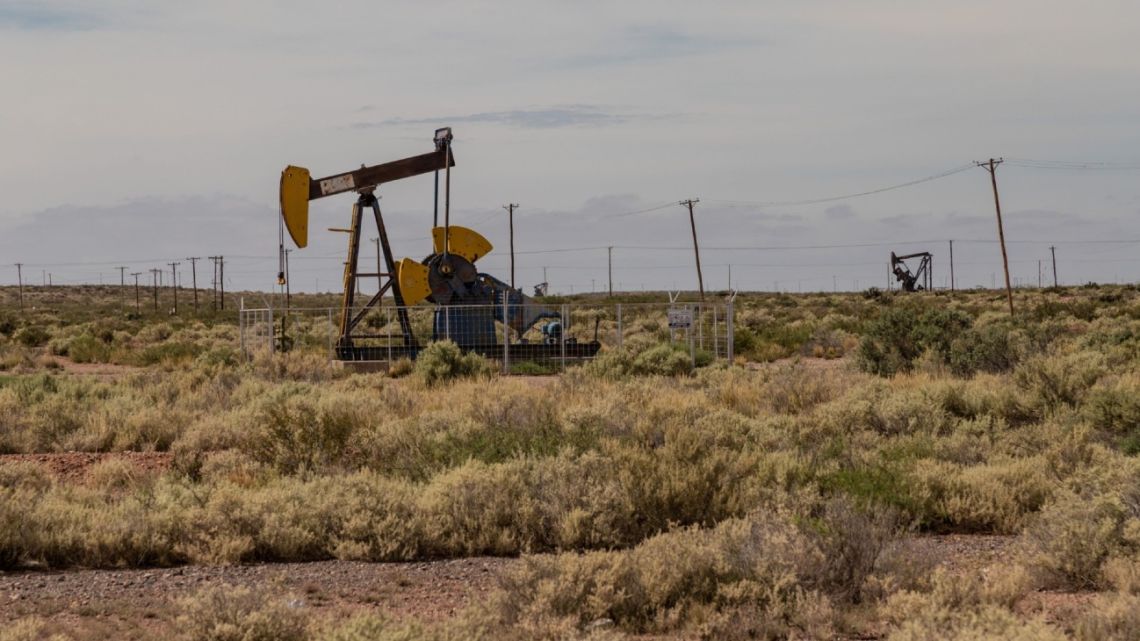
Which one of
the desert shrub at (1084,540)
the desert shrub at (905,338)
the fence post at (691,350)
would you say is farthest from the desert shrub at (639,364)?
the desert shrub at (1084,540)

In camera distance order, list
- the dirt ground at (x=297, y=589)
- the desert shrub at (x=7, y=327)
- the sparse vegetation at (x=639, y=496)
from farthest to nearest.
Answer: the desert shrub at (x=7, y=327) → the dirt ground at (x=297, y=589) → the sparse vegetation at (x=639, y=496)

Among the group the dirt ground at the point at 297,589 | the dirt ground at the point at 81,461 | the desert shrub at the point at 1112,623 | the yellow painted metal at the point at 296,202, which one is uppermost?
the yellow painted metal at the point at 296,202

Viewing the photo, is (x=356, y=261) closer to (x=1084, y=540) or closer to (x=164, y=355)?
(x=164, y=355)

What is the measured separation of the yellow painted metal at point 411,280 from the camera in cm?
2697

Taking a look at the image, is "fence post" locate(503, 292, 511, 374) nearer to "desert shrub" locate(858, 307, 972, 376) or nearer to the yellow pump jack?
the yellow pump jack

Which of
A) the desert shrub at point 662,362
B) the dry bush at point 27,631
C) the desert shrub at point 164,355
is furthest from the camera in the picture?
the desert shrub at point 164,355

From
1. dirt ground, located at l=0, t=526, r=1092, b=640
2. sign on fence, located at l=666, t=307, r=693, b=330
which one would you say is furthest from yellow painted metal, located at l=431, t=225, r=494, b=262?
dirt ground, located at l=0, t=526, r=1092, b=640

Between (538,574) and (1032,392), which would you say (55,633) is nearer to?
(538,574)

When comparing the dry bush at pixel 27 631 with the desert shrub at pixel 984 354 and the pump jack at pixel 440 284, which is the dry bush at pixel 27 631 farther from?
the pump jack at pixel 440 284

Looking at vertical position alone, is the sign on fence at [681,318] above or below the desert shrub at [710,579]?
above

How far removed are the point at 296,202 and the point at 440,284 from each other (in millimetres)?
3646

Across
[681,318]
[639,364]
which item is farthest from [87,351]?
[639,364]

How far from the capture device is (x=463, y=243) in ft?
92.0

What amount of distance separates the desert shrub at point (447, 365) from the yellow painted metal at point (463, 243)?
3.40 meters
